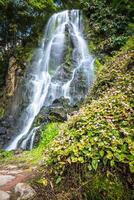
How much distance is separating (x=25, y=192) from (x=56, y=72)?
980 cm

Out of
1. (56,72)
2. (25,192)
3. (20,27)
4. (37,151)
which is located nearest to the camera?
(25,192)

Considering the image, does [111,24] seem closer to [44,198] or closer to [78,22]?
[78,22]

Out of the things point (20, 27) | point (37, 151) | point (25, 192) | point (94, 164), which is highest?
point (20, 27)

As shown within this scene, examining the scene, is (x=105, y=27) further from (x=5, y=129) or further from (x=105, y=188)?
(x=105, y=188)

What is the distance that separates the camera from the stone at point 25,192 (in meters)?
3.53

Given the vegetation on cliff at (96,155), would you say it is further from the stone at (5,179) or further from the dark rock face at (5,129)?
the dark rock face at (5,129)

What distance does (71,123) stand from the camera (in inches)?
151

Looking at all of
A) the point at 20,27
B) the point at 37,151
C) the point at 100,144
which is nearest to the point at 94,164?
the point at 100,144

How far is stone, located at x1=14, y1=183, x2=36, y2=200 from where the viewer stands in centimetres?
353

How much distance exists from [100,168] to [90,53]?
1151cm

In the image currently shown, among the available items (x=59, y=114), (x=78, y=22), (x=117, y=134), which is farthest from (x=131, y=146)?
(x=78, y=22)

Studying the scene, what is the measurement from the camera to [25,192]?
146 inches

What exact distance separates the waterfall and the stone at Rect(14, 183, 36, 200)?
499 centimetres

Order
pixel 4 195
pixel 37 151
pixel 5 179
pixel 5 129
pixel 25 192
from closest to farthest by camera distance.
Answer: pixel 25 192
pixel 4 195
pixel 5 179
pixel 37 151
pixel 5 129
